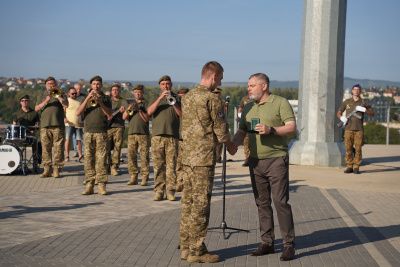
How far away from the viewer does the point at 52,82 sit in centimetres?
1403

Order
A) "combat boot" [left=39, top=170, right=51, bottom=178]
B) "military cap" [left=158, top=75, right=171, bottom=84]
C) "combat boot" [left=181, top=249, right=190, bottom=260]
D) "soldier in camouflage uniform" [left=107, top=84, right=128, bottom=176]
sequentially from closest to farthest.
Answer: "combat boot" [left=181, top=249, right=190, bottom=260] < "military cap" [left=158, top=75, right=171, bottom=84] < "combat boot" [left=39, top=170, right=51, bottom=178] < "soldier in camouflage uniform" [left=107, top=84, right=128, bottom=176]

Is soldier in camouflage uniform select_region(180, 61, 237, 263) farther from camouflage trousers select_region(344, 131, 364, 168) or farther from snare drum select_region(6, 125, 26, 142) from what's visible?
camouflage trousers select_region(344, 131, 364, 168)

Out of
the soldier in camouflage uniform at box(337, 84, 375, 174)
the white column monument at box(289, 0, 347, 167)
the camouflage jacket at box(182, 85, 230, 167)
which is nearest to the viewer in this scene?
the camouflage jacket at box(182, 85, 230, 167)

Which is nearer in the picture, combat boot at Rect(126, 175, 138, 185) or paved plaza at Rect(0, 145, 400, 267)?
paved plaza at Rect(0, 145, 400, 267)

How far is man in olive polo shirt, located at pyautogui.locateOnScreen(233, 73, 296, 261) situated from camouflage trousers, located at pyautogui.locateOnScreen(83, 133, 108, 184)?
4.93 meters

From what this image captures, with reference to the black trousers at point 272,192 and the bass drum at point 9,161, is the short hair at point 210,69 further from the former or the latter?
the bass drum at point 9,161

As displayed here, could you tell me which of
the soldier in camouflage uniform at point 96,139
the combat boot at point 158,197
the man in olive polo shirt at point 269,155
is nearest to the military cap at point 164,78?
the soldier in camouflage uniform at point 96,139

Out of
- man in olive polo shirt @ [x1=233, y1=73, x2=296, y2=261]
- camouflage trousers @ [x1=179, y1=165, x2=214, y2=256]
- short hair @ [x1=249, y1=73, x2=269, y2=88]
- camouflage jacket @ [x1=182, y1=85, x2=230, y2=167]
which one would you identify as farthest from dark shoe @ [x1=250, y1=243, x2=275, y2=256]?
short hair @ [x1=249, y1=73, x2=269, y2=88]

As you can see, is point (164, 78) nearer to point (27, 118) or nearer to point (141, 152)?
point (141, 152)

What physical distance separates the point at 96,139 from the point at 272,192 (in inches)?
213

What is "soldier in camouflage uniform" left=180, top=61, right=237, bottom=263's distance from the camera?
6.57 meters

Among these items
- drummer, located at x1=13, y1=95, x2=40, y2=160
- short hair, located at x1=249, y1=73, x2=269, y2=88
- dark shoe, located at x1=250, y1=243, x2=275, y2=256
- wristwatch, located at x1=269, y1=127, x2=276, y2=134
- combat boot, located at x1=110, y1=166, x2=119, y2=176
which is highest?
short hair, located at x1=249, y1=73, x2=269, y2=88

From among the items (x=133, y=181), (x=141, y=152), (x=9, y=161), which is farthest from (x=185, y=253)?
(x=9, y=161)

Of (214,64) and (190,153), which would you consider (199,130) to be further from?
(214,64)
